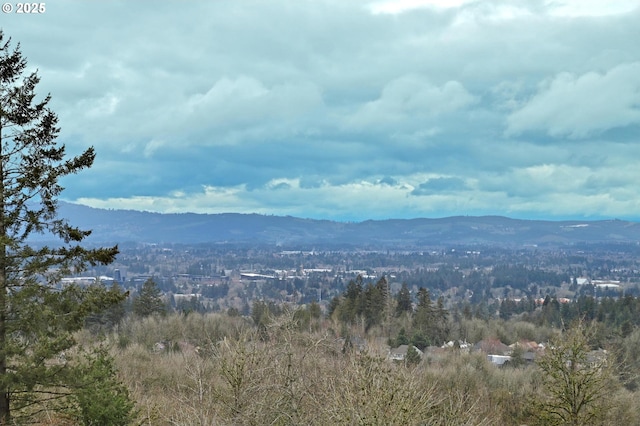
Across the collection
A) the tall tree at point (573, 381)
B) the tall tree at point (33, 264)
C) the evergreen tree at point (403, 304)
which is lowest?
the evergreen tree at point (403, 304)

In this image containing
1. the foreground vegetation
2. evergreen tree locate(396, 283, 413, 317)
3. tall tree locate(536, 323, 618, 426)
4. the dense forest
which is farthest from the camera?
evergreen tree locate(396, 283, 413, 317)

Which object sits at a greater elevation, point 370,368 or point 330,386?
point 370,368

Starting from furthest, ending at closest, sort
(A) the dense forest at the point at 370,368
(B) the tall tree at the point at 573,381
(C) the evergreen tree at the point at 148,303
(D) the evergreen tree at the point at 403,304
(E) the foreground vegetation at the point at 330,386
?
(D) the evergreen tree at the point at 403,304 → (C) the evergreen tree at the point at 148,303 → (B) the tall tree at the point at 573,381 → (A) the dense forest at the point at 370,368 → (E) the foreground vegetation at the point at 330,386

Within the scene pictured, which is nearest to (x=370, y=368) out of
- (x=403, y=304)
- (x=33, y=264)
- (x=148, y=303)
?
(x=33, y=264)

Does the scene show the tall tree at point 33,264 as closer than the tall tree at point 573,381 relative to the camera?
Yes

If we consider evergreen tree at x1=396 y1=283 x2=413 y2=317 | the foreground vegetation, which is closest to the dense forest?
the foreground vegetation

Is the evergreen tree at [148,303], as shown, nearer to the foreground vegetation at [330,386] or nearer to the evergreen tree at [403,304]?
the foreground vegetation at [330,386]

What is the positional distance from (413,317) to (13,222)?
154ft

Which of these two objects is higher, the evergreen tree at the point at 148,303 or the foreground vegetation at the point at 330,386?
the foreground vegetation at the point at 330,386

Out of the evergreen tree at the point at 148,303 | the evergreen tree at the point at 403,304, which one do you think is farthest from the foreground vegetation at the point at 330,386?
the evergreen tree at the point at 403,304

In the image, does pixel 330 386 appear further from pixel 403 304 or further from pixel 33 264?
pixel 403 304

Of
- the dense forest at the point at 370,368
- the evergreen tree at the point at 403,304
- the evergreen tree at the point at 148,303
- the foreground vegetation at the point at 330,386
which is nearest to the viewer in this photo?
the foreground vegetation at the point at 330,386

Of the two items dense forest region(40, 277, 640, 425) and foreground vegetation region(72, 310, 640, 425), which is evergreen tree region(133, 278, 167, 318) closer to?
dense forest region(40, 277, 640, 425)

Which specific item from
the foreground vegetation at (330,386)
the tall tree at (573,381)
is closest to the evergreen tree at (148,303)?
the foreground vegetation at (330,386)
